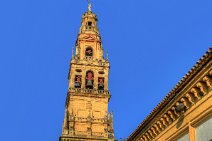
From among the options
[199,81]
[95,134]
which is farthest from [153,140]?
[95,134]

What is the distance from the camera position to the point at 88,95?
6488cm

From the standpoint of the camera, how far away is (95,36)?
7225cm

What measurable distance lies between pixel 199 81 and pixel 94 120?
4467 centimetres

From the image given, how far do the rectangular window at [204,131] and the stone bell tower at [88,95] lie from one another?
41591 mm

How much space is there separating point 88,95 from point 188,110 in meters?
44.9

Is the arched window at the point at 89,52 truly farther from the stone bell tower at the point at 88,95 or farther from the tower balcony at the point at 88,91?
the tower balcony at the point at 88,91

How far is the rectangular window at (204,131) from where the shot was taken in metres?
18.5

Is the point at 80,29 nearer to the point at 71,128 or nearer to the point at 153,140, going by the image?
the point at 71,128

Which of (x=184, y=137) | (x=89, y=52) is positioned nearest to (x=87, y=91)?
(x=89, y=52)

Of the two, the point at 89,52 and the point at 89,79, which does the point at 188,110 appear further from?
the point at 89,52

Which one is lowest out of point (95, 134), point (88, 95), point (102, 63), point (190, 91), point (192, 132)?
point (192, 132)

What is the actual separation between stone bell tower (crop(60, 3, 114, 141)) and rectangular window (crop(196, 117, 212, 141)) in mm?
41591

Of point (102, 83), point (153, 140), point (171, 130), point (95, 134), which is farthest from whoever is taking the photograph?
point (102, 83)

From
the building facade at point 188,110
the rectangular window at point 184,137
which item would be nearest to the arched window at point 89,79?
the building facade at point 188,110
